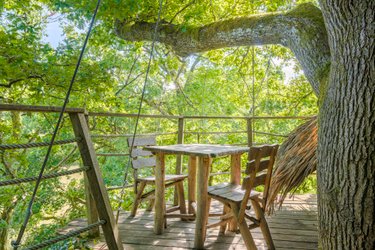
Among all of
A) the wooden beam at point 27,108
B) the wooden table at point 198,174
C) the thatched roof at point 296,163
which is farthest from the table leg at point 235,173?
the wooden beam at point 27,108

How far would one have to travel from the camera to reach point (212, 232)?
2.80m

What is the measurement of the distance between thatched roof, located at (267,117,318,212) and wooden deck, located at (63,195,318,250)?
0.37m

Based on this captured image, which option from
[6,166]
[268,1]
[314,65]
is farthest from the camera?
[6,166]

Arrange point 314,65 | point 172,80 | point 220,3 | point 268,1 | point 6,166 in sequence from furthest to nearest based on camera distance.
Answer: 1. point 172,80
2. point 6,166
3. point 220,3
4. point 268,1
5. point 314,65

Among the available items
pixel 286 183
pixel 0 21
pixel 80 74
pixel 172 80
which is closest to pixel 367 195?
pixel 286 183

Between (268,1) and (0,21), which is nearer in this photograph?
(268,1)

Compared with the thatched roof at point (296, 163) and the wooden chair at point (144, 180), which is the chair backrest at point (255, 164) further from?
the wooden chair at point (144, 180)

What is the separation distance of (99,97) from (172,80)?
3663 mm

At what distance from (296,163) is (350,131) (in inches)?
36.0

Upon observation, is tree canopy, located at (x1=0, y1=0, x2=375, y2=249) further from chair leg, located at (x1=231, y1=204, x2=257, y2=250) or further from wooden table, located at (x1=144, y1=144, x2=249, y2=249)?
wooden table, located at (x1=144, y1=144, x2=249, y2=249)

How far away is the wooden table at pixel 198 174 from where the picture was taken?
2.44 meters

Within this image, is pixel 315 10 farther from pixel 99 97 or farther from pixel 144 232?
pixel 99 97

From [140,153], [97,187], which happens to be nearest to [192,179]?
[140,153]

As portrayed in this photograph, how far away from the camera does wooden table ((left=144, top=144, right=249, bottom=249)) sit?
2.44 meters
